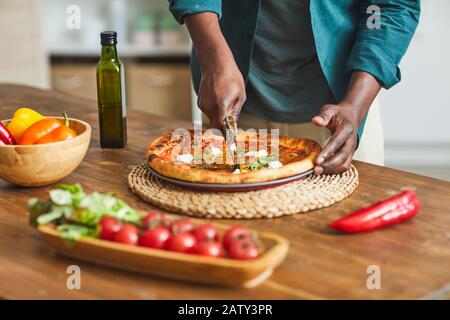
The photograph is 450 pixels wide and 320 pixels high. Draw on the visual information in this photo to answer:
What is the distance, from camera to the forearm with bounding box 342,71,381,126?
1677 mm

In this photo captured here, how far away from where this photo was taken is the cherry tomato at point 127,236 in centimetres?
112

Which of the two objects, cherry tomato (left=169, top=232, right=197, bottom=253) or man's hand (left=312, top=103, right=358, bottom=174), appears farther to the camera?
man's hand (left=312, top=103, right=358, bottom=174)

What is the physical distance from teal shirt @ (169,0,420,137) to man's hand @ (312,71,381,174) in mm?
83

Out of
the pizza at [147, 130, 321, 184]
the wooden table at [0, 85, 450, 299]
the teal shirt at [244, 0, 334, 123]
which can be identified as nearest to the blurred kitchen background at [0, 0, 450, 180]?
the teal shirt at [244, 0, 334, 123]

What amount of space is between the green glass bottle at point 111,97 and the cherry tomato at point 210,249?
770 millimetres

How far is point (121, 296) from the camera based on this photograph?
1.08 meters

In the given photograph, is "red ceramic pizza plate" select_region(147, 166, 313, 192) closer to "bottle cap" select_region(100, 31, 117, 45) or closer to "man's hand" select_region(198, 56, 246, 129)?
"man's hand" select_region(198, 56, 246, 129)

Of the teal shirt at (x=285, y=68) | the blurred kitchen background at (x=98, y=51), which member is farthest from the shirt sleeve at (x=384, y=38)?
the blurred kitchen background at (x=98, y=51)

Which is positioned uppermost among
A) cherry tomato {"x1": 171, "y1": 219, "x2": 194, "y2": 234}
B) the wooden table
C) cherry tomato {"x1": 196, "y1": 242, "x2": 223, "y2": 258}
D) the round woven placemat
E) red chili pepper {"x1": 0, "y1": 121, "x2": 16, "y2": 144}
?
red chili pepper {"x1": 0, "y1": 121, "x2": 16, "y2": 144}

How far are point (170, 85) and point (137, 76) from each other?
21 cm

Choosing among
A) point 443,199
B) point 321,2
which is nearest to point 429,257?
point 443,199

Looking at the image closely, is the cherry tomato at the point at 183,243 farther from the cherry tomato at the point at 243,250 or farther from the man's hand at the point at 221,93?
the man's hand at the point at 221,93

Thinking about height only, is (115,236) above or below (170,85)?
above
